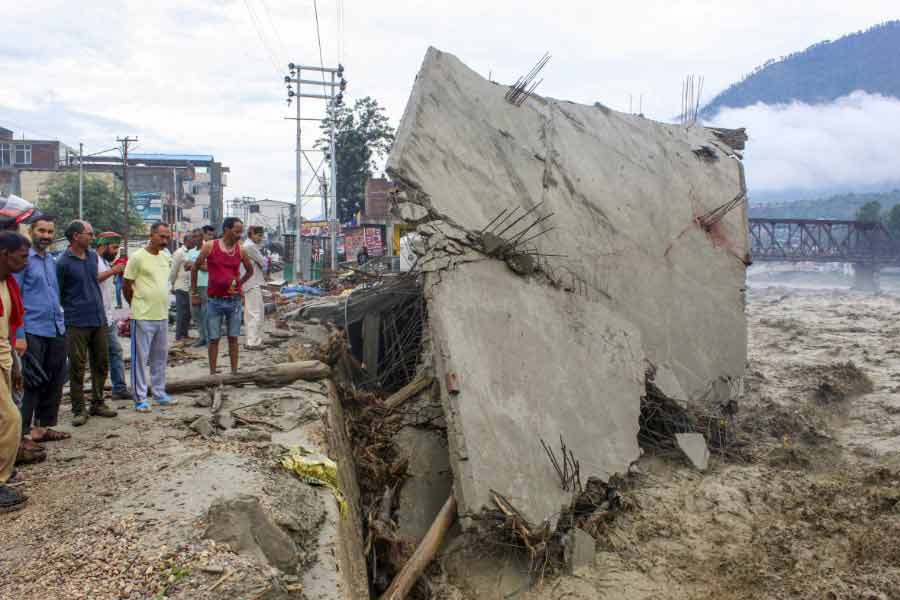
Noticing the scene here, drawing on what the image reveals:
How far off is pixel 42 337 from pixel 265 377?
6.09 feet

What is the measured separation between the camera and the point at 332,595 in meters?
2.94

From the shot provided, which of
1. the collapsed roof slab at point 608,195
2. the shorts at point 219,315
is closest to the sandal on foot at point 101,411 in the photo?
the shorts at point 219,315

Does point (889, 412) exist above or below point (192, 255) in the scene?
below

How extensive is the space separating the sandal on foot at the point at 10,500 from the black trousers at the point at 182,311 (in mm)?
6225

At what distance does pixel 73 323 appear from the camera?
16.2ft

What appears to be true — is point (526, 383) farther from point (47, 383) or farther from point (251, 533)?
point (47, 383)

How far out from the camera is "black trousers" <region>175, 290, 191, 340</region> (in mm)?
9391

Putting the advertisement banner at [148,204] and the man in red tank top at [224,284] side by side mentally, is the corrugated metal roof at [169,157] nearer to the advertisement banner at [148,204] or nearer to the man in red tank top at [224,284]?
the advertisement banner at [148,204]

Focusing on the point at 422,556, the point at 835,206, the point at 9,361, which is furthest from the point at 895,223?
the point at 835,206

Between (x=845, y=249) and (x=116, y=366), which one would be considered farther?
(x=845, y=249)

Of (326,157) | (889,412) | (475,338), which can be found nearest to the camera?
(475,338)

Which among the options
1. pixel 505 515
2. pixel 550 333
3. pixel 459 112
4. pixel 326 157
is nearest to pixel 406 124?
pixel 459 112

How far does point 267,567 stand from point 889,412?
7.10 m

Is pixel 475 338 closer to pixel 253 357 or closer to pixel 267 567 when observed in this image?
pixel 267 567
